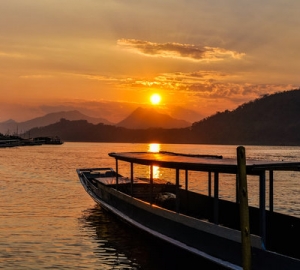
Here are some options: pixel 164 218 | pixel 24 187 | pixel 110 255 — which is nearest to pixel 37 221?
pixel 110 255

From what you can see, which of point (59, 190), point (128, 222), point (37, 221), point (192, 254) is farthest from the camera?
point (59, 190)

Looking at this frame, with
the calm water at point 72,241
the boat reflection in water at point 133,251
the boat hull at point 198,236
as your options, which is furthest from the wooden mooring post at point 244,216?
the calm water at point 72,241

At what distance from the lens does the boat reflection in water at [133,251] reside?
19.0 meters

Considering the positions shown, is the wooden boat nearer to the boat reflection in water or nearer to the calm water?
the boat reflection in water

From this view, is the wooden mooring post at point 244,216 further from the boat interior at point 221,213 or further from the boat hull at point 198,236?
the boat interior at point 221,213

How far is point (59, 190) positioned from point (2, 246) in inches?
1100

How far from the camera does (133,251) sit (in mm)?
21875

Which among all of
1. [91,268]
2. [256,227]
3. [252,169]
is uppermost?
[252,169]

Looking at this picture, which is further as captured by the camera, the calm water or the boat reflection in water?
the calm water

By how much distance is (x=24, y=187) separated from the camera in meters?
52.4

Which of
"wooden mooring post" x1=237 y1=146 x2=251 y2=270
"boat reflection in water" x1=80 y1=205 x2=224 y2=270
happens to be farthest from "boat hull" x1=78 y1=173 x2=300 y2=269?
"wooden mooring post" x1=237 y1=146 x2=251 y2=270

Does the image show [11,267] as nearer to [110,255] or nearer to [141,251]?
[110,255]

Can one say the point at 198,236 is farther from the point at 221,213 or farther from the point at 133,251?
the point at 133,251

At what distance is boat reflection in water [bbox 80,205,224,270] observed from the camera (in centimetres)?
1900
